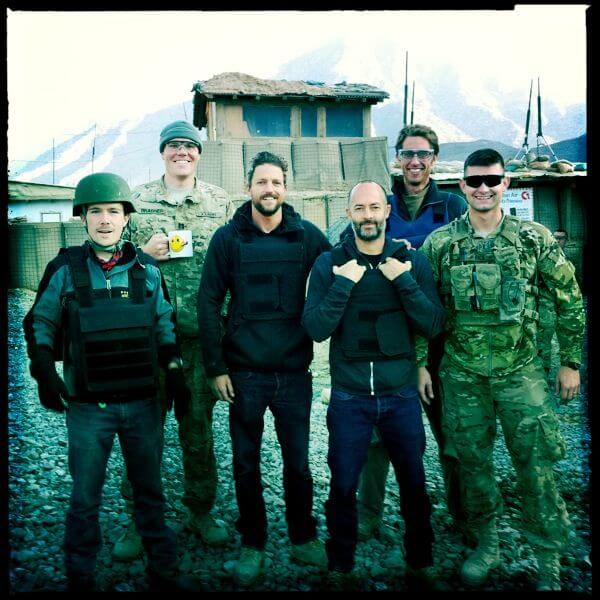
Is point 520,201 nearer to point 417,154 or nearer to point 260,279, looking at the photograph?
point 417,154

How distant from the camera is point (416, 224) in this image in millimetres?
3738

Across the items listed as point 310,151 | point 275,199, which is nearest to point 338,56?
point 310,151

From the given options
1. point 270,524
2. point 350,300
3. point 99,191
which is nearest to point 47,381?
point 99,191

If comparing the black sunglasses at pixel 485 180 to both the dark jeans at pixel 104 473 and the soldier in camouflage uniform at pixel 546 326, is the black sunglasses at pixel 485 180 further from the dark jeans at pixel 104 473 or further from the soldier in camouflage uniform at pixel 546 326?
the dark jeans at pixel 104 473

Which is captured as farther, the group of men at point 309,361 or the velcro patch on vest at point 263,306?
the velcro patch on vest at point 263,306

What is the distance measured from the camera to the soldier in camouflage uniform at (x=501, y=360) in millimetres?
3035

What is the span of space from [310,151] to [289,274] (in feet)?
47.5

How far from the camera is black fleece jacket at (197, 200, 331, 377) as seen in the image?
10.4 ft

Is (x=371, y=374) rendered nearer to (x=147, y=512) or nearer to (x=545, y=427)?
(x=545, y=427)

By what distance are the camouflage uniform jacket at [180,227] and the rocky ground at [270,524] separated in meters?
1.52

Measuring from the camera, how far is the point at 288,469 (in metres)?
3.21

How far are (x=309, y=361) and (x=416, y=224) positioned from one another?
1301mm

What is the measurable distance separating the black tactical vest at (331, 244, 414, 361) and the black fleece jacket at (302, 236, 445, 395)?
4 centimetres

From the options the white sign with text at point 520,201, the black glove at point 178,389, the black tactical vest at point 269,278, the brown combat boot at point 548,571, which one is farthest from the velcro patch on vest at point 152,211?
the white sign with text at point 520,201
